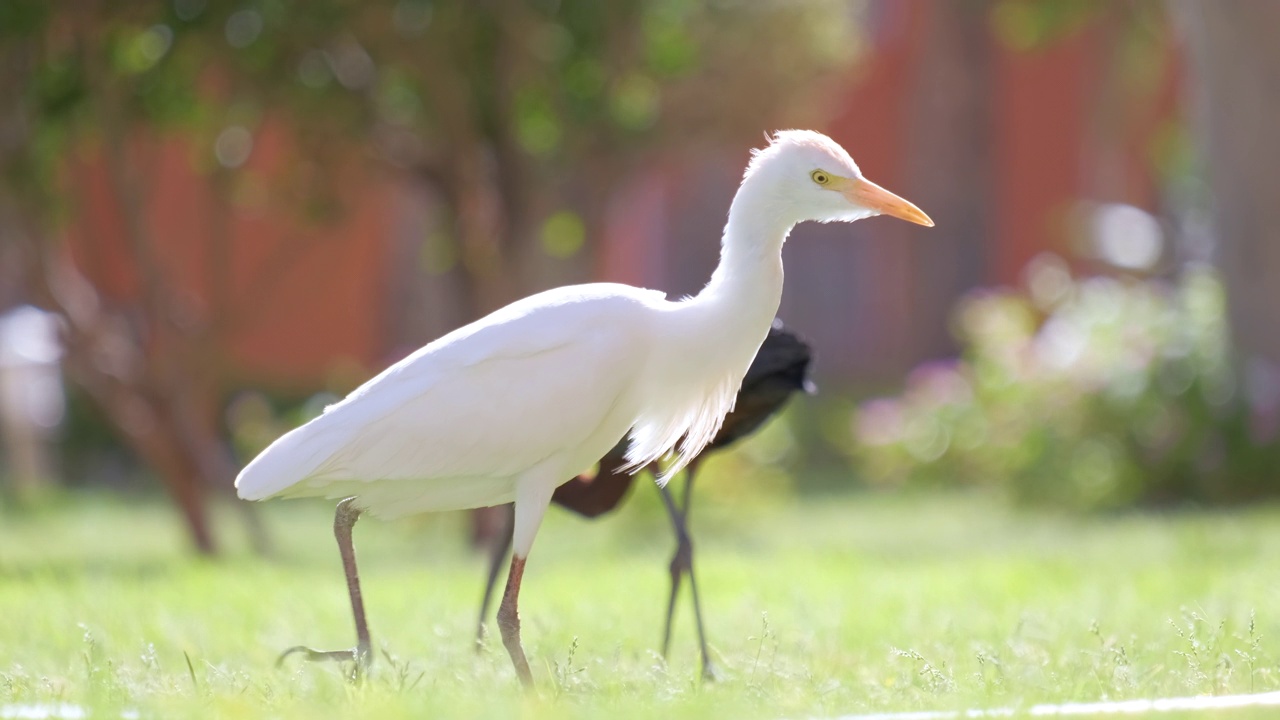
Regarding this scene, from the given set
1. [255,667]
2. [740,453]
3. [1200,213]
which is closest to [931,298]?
[1200,213]

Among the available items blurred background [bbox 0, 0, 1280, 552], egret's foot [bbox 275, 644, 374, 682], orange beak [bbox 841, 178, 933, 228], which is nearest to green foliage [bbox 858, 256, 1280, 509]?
blurred background [bbox 0, 0, 1280, 552]

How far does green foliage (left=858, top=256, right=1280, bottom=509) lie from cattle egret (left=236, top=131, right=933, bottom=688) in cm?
779

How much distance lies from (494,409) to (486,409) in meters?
0.02

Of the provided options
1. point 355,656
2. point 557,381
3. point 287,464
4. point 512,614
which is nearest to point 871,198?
point 557,381

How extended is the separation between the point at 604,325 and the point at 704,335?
11.6 inches

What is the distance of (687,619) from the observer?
7.36 m

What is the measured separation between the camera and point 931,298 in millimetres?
21234

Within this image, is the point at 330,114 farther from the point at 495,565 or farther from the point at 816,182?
the point at 816,182

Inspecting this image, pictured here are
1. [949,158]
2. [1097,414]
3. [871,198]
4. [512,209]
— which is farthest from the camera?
[949,158]

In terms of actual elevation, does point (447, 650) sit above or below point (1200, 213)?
below

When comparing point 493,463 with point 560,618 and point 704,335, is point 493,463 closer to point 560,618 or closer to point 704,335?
point 704,335

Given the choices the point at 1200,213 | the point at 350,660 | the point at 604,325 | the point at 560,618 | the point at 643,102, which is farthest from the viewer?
the point at 1200,213

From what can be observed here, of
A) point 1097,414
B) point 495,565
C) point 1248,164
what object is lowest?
point 1097,414

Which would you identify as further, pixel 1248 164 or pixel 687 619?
pixel 1248 164
